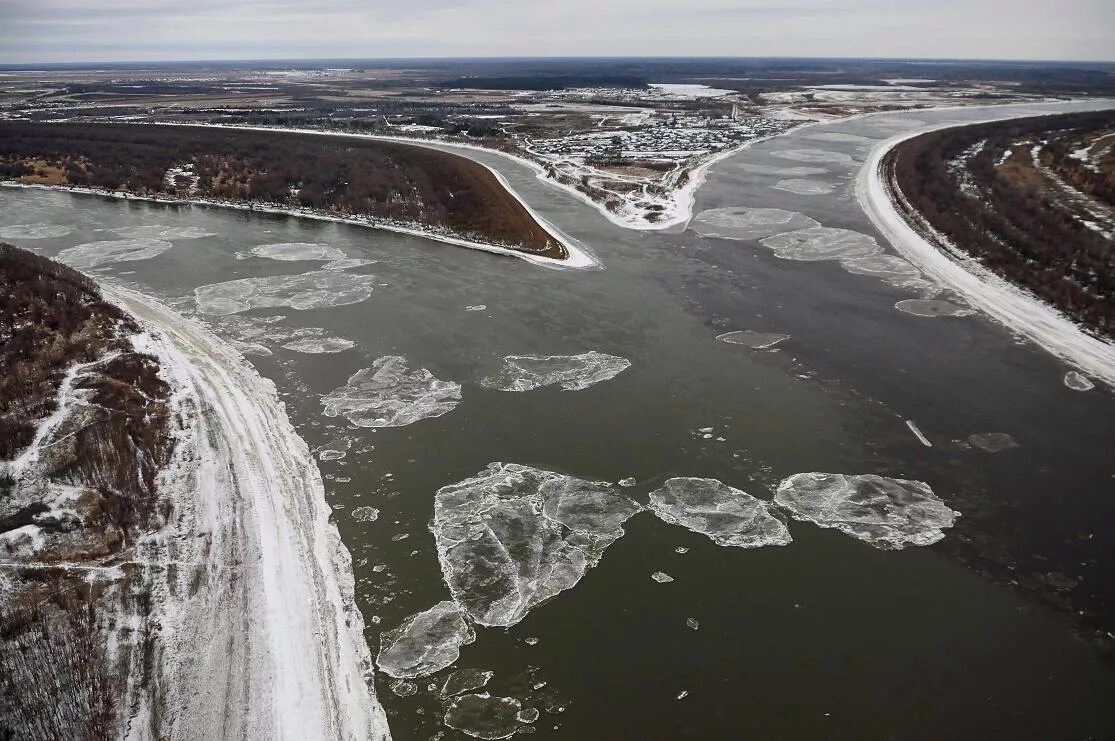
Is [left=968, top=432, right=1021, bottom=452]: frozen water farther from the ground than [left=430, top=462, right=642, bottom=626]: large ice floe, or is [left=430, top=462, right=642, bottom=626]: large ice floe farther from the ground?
[left=968, top=432, right=1021, bottom=452]: frozen water

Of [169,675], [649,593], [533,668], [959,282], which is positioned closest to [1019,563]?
[649,593]

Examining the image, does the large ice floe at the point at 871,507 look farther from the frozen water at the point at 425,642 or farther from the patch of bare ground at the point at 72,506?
the patch of bare ground at the point at 72,506

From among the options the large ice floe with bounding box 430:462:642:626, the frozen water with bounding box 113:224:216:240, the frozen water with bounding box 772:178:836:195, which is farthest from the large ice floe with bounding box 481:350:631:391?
the frozen water with bounding box 772:178:836:195

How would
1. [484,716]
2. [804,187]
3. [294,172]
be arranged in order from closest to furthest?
[484,716]
[804,187]
[294,172]

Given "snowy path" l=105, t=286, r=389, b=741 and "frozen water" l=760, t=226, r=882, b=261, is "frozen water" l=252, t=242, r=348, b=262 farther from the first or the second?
"frozen water" l=760, t=226, r=882, b=261

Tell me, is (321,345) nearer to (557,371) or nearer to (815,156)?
(557,371)

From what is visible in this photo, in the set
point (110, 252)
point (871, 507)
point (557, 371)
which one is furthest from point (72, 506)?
point (110, 252)
